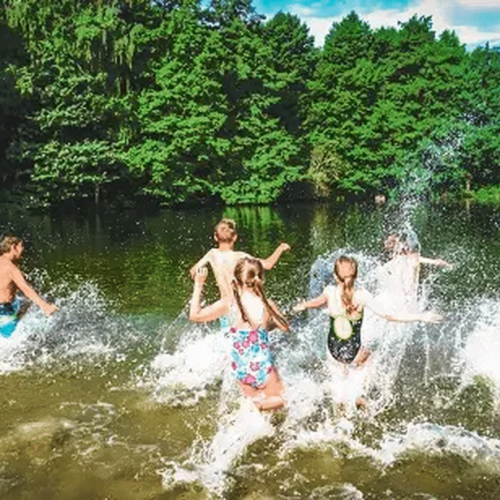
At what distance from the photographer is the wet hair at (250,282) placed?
558cm

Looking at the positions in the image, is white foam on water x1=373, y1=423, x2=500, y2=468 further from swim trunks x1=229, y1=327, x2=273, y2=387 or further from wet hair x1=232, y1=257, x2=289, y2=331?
wet hair x1=232, y1=257, x2=289, y2=331

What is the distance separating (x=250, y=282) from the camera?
559 centimetres

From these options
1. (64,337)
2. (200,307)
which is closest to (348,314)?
(200,307)

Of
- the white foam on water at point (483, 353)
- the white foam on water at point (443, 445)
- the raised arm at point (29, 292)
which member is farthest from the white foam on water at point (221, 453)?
the white foam on water at point (483, 353)

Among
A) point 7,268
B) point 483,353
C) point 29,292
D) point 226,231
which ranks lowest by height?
point 483,353

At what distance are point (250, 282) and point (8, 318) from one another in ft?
14.7

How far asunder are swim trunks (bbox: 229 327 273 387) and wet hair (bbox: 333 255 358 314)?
2.94 ft

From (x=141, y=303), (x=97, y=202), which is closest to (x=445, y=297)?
(x=141, y=303)

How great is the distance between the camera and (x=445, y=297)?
13531 mm

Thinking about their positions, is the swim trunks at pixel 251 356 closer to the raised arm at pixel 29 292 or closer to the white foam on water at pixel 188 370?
the white foam on water at pixel 188 370

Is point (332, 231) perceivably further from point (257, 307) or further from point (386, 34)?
point (386, 34)

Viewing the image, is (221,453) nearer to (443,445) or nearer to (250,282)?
(250,282)

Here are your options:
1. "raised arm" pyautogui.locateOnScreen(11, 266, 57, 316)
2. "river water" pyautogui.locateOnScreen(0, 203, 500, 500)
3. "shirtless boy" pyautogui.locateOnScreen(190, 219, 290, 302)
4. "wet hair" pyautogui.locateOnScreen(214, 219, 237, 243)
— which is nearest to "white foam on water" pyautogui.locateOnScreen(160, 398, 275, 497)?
"river water" pyautogui.locateOnScreen(0, 203, 500, 500)

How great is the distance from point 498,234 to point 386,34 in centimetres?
3151
